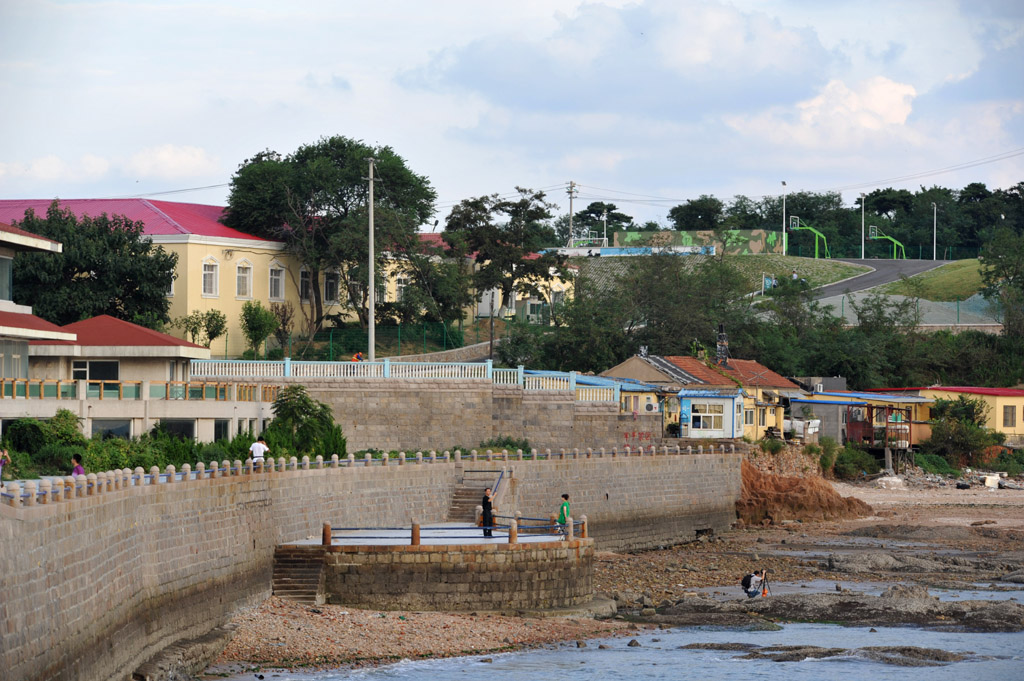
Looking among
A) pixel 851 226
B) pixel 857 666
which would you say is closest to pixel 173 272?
pixel 857 666

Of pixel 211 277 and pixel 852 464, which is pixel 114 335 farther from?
pixel 852 464

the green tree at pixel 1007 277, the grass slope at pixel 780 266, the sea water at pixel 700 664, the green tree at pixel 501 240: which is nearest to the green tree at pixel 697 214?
the grass slope at pixel 780 266

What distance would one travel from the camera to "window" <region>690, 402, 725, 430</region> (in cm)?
5431

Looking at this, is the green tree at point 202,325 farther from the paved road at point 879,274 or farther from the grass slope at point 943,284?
the grass slope at point 943,284

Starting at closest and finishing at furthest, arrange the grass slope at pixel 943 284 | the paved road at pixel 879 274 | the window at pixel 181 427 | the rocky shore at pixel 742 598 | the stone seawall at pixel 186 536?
1. the stone seawall at pixel 186 536
2. the rocky shore at pixel 742 598
3. the window at pixel 181 427
4. the grass slope at pixel 943 284
5. the paved road at pixel 879 274

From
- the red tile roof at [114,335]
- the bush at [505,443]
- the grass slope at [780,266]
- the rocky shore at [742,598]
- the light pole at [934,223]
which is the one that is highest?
the light pole at [934,223]

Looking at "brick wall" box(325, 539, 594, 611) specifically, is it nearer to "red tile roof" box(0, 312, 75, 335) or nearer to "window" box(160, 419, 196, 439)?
"window" box(160, 419, 196, 439)

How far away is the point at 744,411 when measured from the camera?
56281 mm

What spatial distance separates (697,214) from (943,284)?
94.8ft

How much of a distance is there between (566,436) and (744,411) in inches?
384

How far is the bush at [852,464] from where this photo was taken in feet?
203

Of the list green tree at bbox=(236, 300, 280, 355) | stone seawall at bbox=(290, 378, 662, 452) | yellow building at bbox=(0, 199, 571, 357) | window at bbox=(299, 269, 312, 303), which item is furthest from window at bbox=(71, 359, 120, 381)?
window at bbox=(299, 269, 312, 303)

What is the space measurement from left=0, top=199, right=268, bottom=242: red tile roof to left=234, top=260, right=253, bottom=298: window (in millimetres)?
1226

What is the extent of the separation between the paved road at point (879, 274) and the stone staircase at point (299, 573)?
2598 inches
